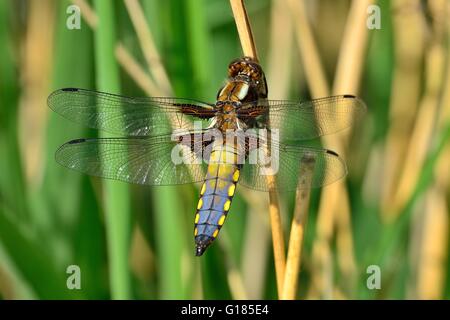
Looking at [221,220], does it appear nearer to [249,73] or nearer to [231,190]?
[231,190]

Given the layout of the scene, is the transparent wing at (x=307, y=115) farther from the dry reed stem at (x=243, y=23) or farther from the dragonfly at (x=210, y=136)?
the dry reed stem at (x=243, y=23)

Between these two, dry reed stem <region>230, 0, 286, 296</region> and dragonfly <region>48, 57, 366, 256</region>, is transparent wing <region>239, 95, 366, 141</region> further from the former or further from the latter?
dry reed stem <region>230, 0, 286, 296</region>

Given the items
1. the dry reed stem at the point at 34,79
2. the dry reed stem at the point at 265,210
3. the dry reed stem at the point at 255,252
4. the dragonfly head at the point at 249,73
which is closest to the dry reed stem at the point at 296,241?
the dragonfly head at the point at 249,73

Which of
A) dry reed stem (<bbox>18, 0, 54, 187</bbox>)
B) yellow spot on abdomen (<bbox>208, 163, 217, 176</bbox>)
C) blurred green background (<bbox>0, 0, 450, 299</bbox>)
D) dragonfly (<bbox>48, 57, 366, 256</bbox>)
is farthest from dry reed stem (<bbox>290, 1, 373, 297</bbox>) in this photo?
dry reed stem (<bbox>18, 0, 54, 187</bbox>)

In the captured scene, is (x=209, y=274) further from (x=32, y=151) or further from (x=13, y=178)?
(x=32, y=151)
